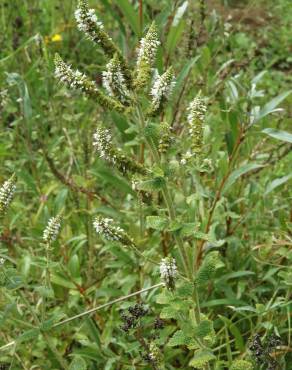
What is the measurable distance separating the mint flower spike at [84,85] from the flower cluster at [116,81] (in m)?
0.02

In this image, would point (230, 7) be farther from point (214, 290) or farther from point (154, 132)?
point (154, 132)

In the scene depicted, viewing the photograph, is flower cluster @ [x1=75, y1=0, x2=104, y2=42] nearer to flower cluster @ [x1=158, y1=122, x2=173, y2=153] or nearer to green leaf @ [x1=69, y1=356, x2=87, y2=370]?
flower cluster @ [x1=158, y1=122, x2=173, y2=153]

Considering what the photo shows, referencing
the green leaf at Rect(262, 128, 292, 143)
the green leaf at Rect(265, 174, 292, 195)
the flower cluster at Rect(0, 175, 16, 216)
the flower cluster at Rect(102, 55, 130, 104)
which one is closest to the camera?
the flower cluster at Rect(102, 55, 130, 104)

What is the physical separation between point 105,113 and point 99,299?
0.84 metres

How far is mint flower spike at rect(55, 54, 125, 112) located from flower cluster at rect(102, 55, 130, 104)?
2cm

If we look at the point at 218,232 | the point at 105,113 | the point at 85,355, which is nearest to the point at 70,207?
the point at 105,113

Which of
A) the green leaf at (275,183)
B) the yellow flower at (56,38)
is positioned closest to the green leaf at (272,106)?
the green leaf at (275,183)

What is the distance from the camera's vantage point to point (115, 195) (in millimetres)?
2994

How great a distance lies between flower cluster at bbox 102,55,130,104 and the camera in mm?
1398

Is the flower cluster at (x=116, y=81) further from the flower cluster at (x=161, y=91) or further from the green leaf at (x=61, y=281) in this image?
the green leaf at (x=61, y=281)

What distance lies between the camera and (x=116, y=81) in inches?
56.2

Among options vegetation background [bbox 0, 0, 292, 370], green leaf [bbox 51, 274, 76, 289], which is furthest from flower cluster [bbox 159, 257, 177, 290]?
green leaf [bbox 51, 274, 76, 289]

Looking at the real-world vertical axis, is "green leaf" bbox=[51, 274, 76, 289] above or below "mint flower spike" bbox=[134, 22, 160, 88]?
below

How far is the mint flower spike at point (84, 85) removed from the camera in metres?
1.45
